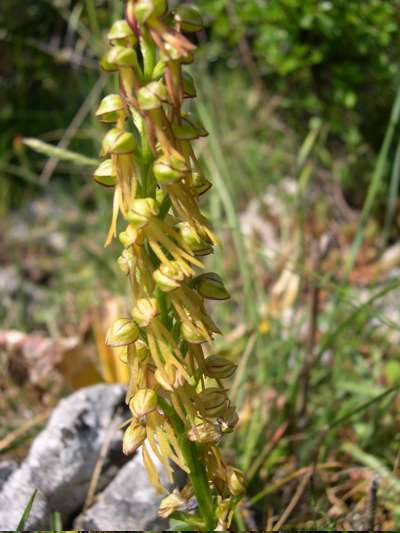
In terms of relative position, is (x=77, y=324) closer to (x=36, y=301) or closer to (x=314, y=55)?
(x=36, y=301)

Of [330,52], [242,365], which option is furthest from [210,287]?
[330,52]

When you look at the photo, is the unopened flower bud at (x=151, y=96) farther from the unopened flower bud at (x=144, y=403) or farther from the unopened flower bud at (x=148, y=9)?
the unopened flower bud at (x=144, y=403)

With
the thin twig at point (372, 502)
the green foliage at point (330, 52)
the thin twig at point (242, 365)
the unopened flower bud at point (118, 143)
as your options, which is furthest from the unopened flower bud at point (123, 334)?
the green foliage at point (330, 52)

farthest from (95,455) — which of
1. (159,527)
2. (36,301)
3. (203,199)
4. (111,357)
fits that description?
(203,199)

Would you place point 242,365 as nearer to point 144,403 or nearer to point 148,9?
point 144,403

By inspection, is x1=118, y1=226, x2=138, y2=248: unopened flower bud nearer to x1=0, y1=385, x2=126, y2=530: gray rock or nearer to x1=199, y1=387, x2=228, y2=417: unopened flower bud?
x1=199, y1=387, x2=228, y2=417: unopened flower bud

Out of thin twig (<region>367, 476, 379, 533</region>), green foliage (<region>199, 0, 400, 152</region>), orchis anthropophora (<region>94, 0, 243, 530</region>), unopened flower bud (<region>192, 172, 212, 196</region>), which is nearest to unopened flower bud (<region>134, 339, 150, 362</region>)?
orchis anthropophora (<region>94, 0, 243, 530</region>)
